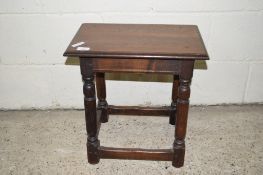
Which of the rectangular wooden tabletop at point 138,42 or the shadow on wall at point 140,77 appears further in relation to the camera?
the shadow on wall at point 140,77

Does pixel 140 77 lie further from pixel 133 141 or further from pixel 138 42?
pixel 138 42

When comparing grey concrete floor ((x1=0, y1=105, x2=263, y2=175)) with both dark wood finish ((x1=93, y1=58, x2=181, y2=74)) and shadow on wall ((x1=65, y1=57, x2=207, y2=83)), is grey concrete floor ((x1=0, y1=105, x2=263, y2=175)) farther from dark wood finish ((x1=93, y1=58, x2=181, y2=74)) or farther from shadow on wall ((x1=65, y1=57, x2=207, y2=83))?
dark wood finish ((x1=93, y1=58, x2=181, y2=74))

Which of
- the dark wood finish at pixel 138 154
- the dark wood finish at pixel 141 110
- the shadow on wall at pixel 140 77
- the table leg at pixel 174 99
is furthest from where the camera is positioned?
the shadow on wall at pixel 140 77

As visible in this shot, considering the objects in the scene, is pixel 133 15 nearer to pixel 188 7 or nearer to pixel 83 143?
pixel 188 7

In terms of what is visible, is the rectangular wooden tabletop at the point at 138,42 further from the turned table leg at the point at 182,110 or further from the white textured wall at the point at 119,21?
the white textured wall at the point at 119,21

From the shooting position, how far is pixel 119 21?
1.86 m

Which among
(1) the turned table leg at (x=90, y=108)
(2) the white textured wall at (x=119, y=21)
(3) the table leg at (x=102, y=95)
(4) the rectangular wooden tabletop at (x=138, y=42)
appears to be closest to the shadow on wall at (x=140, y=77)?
(2) the white textured wall at (x=119, y=21)

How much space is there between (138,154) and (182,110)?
352mm

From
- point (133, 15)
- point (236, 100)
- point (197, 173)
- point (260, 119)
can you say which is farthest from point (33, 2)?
point (260, 119)

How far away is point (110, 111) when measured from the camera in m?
1.93

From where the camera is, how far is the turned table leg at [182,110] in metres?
1.33

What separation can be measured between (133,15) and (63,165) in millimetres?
999

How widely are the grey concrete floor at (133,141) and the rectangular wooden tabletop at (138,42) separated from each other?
64cm

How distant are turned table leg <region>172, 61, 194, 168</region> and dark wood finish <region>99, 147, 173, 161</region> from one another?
0.04m
